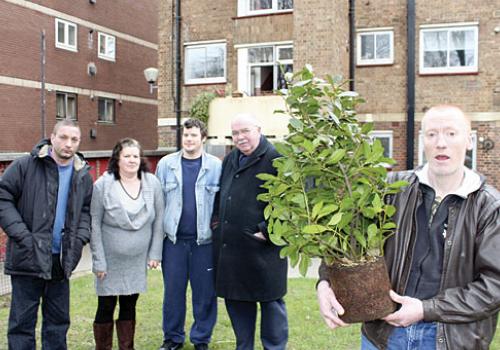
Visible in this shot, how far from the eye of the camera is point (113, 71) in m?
23.0

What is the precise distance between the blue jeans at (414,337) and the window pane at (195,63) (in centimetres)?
1462

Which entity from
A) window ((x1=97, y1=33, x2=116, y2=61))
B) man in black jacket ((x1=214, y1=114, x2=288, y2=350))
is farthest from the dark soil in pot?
window ((x1=97, y1=33, x2=116, y2=61))

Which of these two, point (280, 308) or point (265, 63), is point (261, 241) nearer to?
point (280, 308)

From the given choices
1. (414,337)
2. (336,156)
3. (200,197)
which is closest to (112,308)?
(200,197)

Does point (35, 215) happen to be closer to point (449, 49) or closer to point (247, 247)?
point (247, 247)

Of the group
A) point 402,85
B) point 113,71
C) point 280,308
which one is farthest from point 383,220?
point 113,71

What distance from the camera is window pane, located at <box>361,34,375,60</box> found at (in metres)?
15.3

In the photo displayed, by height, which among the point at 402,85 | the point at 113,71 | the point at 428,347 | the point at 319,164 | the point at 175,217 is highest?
the point at 113,71

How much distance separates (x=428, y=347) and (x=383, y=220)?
23.4 inches

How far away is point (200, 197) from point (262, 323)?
1206mm

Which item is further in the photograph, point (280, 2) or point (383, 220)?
point (280, 2)

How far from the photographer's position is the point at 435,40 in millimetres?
14688

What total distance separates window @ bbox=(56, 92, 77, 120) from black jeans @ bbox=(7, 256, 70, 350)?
16.9m

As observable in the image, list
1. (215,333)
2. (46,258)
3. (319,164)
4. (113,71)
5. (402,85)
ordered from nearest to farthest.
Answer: (319,164) → (46,258) → (215,333) → (402,85) → (113,71)
